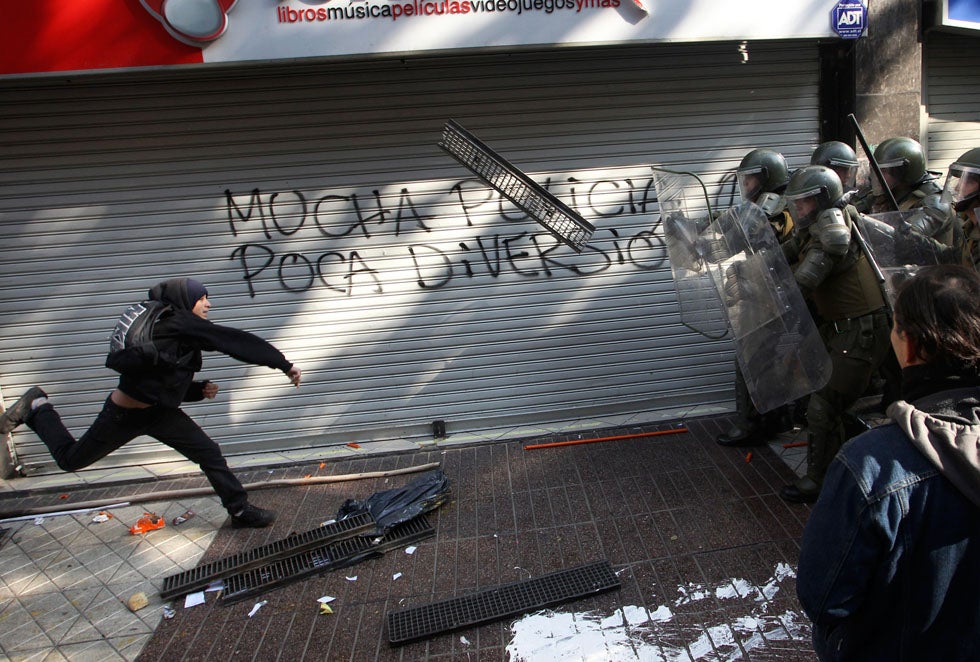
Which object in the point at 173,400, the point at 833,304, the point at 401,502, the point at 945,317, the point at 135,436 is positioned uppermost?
the point at 945,317

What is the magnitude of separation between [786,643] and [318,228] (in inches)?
177

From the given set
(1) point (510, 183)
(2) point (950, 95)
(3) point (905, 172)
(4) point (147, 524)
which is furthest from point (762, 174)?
(4) point (147, 524)

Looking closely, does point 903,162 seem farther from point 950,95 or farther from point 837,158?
point 950,95

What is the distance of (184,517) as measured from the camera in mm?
4828

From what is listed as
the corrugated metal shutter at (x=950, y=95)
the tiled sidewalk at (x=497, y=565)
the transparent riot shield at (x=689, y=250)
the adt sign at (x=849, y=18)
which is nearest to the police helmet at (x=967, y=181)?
the transparent riot shield at (x=689, y=250)

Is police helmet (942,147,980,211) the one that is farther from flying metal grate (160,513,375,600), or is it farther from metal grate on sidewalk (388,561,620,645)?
flying metal grate (160,513,375,600)

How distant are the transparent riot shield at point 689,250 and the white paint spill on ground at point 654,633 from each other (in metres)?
1.59

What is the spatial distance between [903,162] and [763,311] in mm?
1889

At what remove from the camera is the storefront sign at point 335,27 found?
186 inches

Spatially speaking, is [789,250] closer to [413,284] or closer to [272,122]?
[413,284]

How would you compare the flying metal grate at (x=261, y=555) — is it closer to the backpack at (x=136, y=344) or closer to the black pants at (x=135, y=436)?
the black pants at (x=135, y=436)

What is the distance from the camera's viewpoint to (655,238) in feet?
19.2

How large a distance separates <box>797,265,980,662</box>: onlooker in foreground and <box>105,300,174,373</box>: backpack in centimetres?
371

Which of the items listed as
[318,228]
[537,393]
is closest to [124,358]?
[318,228]
